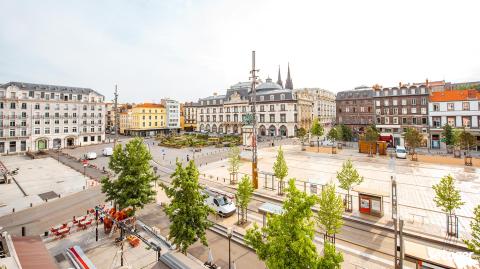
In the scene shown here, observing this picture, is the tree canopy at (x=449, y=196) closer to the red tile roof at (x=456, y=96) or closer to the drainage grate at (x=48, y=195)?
the drainage grate at (x=48, y=195)

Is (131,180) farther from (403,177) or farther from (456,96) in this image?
(456,96)

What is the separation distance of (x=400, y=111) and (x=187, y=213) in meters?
64.3

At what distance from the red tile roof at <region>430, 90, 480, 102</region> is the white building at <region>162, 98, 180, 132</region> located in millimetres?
87353

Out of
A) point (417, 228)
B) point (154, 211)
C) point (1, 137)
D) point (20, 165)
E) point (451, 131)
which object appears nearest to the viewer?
point (417, 228)

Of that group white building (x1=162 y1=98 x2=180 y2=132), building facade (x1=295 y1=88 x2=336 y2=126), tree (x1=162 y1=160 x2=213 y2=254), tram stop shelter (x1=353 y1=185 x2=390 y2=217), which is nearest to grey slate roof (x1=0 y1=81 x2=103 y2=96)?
white building (x1=162 y1=98 x2=180 y2=132)

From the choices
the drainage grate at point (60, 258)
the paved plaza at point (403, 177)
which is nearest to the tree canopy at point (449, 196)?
the paved plaza at point (403, 177)

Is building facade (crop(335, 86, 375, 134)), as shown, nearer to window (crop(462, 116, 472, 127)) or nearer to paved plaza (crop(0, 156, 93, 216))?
window (crop(462, 116, 472, 127))

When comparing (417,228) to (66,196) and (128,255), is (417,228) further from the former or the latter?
(66,196)

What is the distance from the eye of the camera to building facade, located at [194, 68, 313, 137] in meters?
80.9

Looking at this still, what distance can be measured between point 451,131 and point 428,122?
31.8 ft

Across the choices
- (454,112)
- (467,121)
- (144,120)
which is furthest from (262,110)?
(467,121)

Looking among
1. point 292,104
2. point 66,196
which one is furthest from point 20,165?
point 292,104

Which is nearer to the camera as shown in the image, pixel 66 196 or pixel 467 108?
pixel 66 196

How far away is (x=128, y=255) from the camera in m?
14.9
